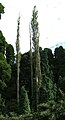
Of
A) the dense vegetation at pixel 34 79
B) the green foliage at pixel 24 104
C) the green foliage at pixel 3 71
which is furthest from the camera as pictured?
the green foliage at pixel 24 104

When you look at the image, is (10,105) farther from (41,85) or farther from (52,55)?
(52,55)

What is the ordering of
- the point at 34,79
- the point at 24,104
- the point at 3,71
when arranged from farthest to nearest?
the point at 34,79
the point at 24,104
the point at 3,71

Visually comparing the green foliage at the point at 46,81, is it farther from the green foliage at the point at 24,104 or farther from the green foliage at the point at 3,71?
the green foliage at the point at 3,71

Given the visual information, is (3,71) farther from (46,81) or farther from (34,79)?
(34,79)

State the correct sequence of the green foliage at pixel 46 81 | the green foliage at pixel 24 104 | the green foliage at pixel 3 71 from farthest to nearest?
the green foliage at pixel 46 81, the green foliage at pixel 24 104, the green foliage at pixel 3 71

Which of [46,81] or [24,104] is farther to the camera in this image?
[46,81]

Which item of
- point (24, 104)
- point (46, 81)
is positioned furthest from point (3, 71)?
point (46, 81)

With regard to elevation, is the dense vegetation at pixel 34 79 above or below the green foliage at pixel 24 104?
above

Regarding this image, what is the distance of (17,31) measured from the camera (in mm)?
34812

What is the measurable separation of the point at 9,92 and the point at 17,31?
5799mm

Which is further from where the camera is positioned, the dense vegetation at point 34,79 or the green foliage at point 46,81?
the green foliage at point 46,81

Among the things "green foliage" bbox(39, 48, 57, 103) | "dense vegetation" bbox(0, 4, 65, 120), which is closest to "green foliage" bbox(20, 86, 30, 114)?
"dense vegetation" bbox(0, 4, 65, 120)

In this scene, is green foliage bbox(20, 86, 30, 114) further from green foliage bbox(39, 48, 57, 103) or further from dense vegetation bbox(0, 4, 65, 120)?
green foliage bbox(39, 48, 57, 103)

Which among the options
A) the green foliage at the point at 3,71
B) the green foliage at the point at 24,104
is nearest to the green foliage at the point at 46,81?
the green foliage at the point at 24,104
